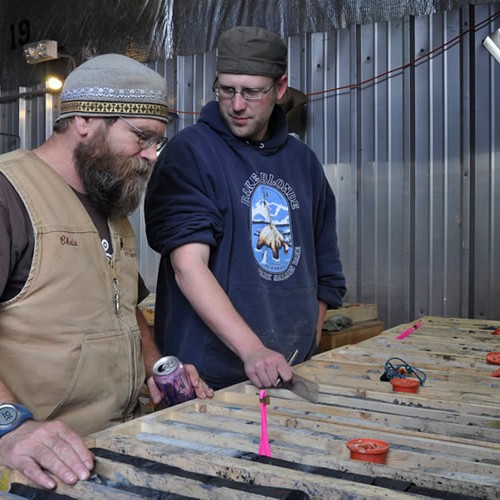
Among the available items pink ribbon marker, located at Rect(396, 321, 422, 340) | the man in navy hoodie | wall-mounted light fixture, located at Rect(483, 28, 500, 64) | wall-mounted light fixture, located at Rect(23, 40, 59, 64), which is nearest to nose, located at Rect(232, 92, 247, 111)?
the man in navy hoodie

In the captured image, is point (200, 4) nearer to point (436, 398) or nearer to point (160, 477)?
point (436, 398)

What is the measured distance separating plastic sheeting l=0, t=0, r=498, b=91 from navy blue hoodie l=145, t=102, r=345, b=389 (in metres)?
2.86

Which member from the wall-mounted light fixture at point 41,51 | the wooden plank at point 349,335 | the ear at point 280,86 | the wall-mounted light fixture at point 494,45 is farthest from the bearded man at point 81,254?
the wall-mounted light fixture at point 41,51

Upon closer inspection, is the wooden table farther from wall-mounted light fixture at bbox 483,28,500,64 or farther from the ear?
wall-mounted light fixture at bbox 483,28,500,64

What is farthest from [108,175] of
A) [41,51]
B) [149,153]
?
[41,51]

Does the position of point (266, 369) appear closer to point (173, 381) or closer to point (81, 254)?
point (173, 381)

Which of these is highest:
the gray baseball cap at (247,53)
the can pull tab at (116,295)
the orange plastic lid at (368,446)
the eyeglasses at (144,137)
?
the gray baseball cap at (247,53)

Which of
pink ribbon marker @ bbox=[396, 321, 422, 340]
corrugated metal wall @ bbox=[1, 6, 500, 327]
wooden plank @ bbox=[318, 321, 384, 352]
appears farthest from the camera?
corrugated metal wall @ bbox=[1, 6, 500, 327]

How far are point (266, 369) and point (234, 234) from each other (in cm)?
68

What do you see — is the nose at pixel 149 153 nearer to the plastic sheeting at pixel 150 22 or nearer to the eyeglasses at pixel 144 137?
the eyeglasses at pixel 144 137

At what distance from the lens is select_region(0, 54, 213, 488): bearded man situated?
73.8 inches

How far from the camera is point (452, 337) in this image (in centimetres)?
330

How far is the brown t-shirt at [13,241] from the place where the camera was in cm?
179

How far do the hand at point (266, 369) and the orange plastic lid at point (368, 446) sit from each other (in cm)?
54
